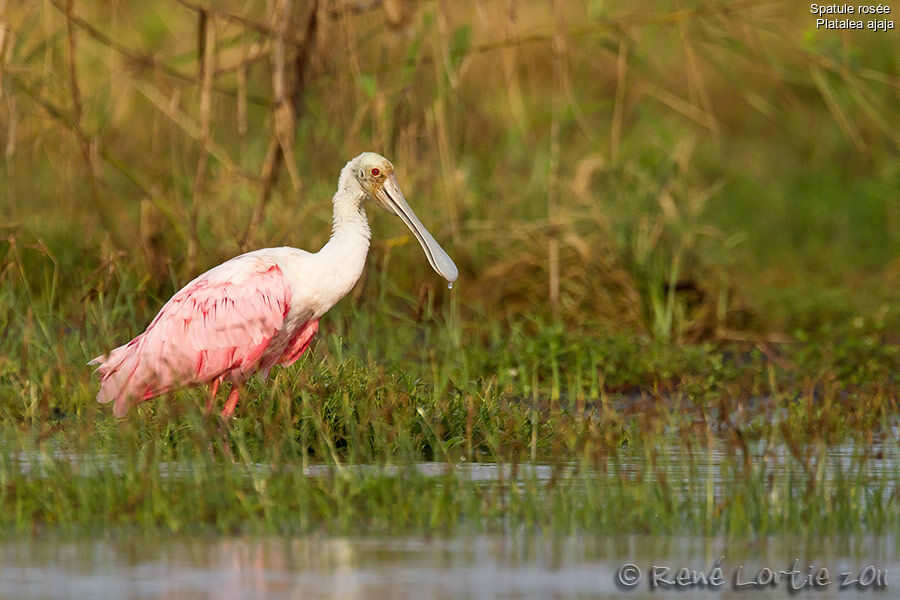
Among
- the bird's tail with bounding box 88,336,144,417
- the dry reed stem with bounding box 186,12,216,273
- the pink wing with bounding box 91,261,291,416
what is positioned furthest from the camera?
the dry reed stem with bounding box 186,12,216,273

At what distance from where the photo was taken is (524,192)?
1099 cm

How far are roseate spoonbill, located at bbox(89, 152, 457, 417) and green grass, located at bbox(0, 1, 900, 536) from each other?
16cm

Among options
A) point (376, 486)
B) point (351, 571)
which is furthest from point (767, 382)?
point (351, 571)

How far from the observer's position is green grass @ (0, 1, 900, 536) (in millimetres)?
5434

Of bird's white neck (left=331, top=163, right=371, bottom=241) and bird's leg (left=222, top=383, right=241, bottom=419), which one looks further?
bird's white neck (left=331, top=163, right=371, bottom=241)

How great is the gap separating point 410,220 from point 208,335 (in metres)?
1.20

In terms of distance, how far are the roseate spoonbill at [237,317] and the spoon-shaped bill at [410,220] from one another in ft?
1.19

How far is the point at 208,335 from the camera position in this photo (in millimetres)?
7199

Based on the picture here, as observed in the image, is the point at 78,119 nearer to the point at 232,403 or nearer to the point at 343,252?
the point at 343,252

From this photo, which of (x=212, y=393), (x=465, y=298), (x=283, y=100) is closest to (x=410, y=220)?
(x=212, y=393)

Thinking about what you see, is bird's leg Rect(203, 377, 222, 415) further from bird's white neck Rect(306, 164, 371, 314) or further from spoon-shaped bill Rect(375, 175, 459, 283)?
spoon-shaped bill Rect(375, 175, 459, 283)

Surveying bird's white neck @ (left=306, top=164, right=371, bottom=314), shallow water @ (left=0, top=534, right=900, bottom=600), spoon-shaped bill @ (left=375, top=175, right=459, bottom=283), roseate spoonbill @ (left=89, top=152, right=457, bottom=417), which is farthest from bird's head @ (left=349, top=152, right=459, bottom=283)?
shallow water @ (left=0, top=534, right=900, bottom=600)

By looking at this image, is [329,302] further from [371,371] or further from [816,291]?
[816,291]

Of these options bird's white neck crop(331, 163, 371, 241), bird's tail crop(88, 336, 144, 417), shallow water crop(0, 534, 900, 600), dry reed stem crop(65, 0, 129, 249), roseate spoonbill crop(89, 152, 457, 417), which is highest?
dry reed stem crop(65, 0, 129, 249)
